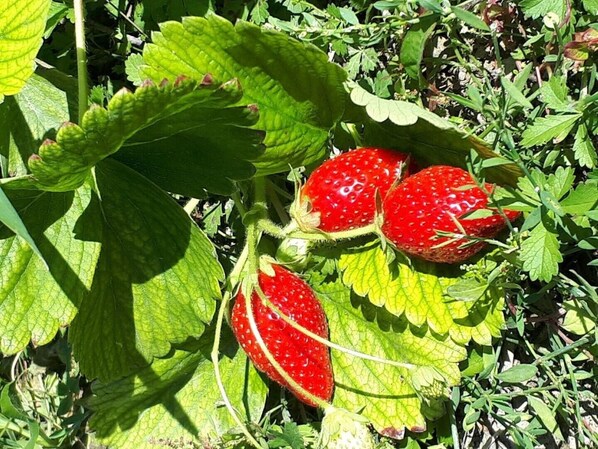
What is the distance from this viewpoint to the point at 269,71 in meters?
1.20

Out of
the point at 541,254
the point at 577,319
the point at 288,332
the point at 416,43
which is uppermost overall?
the point at 416,43

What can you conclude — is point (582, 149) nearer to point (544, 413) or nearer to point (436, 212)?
point (436, 212)

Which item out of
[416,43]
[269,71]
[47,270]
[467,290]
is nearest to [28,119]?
[47,270]

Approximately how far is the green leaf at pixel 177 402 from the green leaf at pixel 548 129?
692 mm

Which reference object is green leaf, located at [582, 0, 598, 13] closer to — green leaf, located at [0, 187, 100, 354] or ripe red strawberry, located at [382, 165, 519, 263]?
ripe red strawberry, located at [382, 165, 519, 263]

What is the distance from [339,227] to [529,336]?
0.45 meters

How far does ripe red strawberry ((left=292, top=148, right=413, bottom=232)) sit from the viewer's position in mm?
1229

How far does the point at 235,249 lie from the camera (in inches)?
64.6

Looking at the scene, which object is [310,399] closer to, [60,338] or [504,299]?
[504,299]

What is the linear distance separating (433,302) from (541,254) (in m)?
0.23

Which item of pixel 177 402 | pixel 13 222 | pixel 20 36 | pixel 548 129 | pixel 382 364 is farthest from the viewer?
pixel 177 402

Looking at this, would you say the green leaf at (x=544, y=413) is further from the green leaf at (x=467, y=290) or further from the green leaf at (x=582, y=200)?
the green leaf at (x=582, y=200)

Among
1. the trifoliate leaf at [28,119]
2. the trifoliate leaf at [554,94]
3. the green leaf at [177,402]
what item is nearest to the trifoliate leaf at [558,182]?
the trifoliate leaf at [554,94]

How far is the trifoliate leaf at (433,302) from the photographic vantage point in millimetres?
1274
